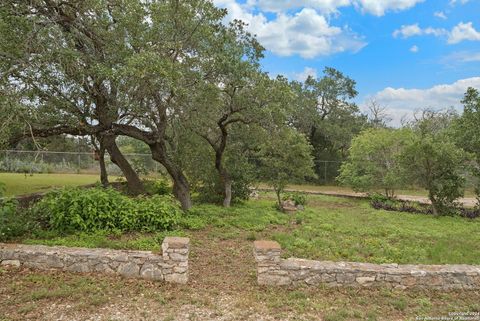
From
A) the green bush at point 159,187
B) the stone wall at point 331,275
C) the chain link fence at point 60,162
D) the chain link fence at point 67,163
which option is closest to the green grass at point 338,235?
the stone wall at point 331,275

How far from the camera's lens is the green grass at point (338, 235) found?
7.40 meters

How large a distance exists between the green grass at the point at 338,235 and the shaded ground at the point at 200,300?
1608 mm

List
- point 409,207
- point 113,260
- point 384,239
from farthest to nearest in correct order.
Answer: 1. point 409,207
2. point 384,239
3. point 113,260

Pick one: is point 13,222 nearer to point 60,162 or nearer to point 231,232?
point 231,232

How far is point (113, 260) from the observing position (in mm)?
5676

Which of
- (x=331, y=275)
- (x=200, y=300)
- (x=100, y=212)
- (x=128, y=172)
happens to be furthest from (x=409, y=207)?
(x=200, y=300)

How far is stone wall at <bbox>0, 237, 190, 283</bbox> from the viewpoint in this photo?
5555 mm


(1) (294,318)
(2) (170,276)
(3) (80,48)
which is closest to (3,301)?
(2) (170,276)

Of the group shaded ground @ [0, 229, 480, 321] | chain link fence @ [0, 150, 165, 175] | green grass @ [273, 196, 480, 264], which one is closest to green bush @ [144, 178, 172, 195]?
green grass @ [273, 196, 480, 264]

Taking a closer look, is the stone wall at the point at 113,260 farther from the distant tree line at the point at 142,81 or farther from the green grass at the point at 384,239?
the green grass at the point at 384,239

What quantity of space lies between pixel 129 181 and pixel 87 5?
7.26 meters

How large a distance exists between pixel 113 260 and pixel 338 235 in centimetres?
599

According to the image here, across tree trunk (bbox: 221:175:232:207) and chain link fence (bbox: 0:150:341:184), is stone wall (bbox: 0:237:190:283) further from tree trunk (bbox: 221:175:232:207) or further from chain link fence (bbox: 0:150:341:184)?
chain link fence (bbox: 0:150:341:184)

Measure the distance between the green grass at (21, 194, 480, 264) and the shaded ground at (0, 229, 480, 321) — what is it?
1.61m
